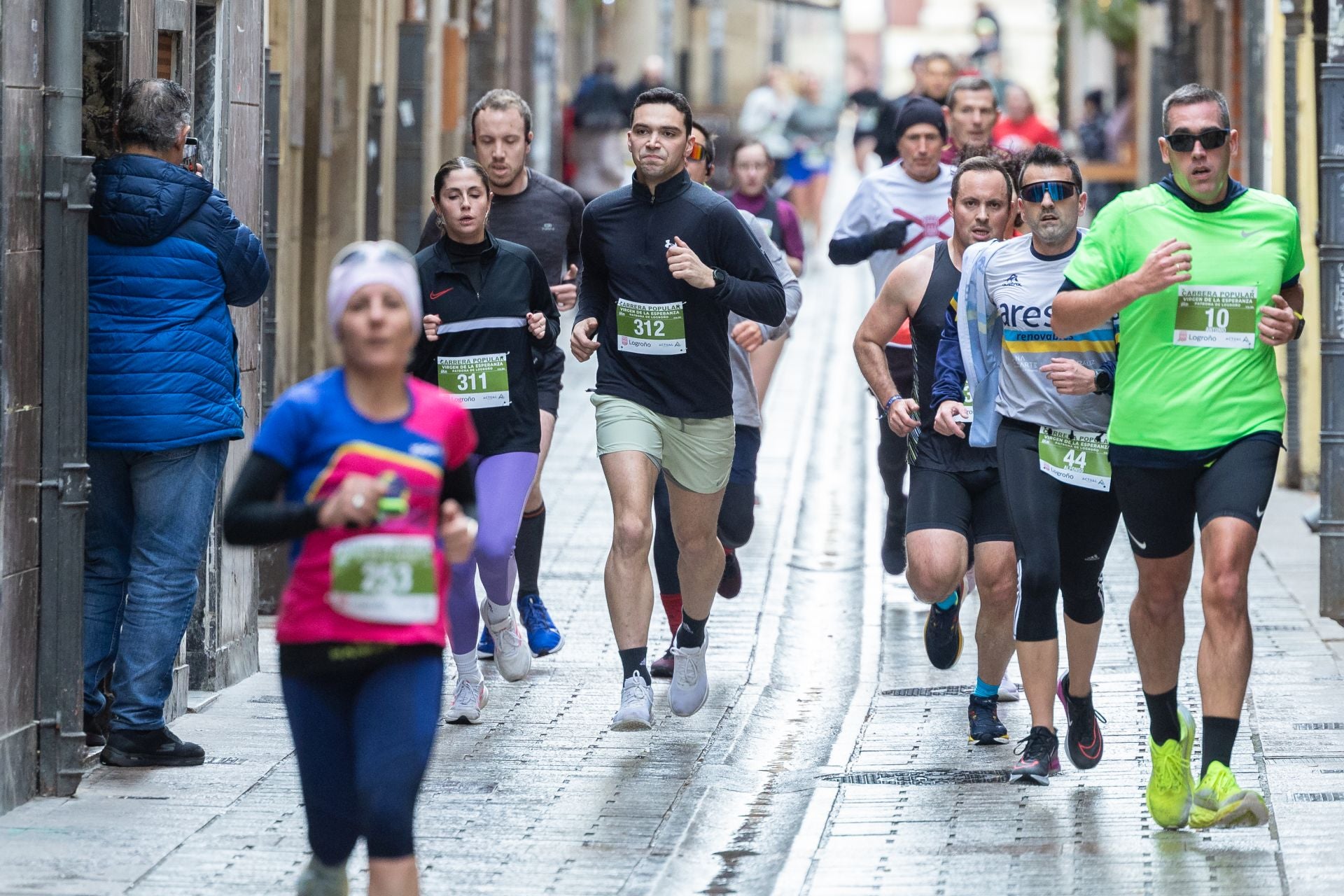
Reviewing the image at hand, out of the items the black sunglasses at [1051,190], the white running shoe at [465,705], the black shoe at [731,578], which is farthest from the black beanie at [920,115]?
the white running shoe at [465,705]

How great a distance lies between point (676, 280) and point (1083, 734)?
6.94ft

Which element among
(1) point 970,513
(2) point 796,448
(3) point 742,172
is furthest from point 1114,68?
(1) point 970,513

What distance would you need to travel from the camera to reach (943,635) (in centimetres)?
966

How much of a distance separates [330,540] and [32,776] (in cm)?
263

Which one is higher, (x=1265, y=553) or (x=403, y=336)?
(x=403, y=336)

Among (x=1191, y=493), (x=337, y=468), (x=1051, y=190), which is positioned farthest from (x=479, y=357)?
(x=337, y=468)

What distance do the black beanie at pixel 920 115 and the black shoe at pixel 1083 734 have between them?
4.11 meters

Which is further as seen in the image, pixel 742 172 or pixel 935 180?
pixel 742 172

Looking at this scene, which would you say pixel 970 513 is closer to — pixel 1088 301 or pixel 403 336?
pixel 1088 301

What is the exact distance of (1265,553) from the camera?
40.8ft

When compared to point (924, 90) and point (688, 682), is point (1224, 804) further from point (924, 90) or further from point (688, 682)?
point (924, 90)

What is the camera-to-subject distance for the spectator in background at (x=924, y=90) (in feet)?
45.5

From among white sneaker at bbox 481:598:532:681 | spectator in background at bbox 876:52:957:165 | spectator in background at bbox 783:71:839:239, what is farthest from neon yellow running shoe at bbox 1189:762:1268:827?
spectator in background at bbox 783:71:839:239

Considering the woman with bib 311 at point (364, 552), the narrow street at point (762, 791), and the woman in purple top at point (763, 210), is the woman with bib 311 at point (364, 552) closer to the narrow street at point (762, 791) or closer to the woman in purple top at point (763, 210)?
the narrow street at point (762, 791)
